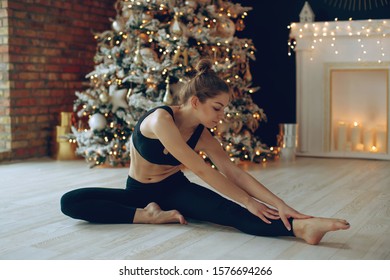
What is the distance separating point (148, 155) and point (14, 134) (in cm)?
284

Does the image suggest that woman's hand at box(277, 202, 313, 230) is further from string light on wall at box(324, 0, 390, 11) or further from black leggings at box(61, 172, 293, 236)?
string light on wall at box(324, 0, 390, 11)

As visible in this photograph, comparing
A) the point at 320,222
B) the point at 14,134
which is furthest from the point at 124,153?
the point at 320,222

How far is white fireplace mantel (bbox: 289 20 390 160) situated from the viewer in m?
5.25

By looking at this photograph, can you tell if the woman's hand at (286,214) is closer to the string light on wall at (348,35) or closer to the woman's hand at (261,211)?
the woman's hand at (261,211)

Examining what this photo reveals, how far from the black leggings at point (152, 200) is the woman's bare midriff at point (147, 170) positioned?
22 mm

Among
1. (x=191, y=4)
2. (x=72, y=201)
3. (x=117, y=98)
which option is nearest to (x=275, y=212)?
(x=72, y=201)

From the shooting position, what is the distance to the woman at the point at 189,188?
2484 millimetres

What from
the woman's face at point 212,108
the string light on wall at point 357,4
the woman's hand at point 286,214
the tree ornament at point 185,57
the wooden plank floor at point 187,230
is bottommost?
the wooden plank floor at point 187,230

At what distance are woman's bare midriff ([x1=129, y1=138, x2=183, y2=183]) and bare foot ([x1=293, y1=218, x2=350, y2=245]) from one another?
2.13 ft

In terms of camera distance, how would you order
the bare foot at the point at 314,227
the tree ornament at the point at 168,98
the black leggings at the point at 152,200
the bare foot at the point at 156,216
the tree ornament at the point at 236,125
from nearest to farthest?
the bare foot at the point at 314,227, the black leggings at the point at 152,200, the bare foot at the point at 156,216, the tree ornament at the point at 168,98, the tree ornament at the point at 236,125

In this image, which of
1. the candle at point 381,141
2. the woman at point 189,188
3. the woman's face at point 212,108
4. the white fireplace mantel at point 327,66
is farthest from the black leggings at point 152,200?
the candle at point 381,141

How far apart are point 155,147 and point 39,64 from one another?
9.90 feet

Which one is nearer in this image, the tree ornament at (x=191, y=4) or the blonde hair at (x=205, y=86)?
the blonde hair at (x=205, y=86)
